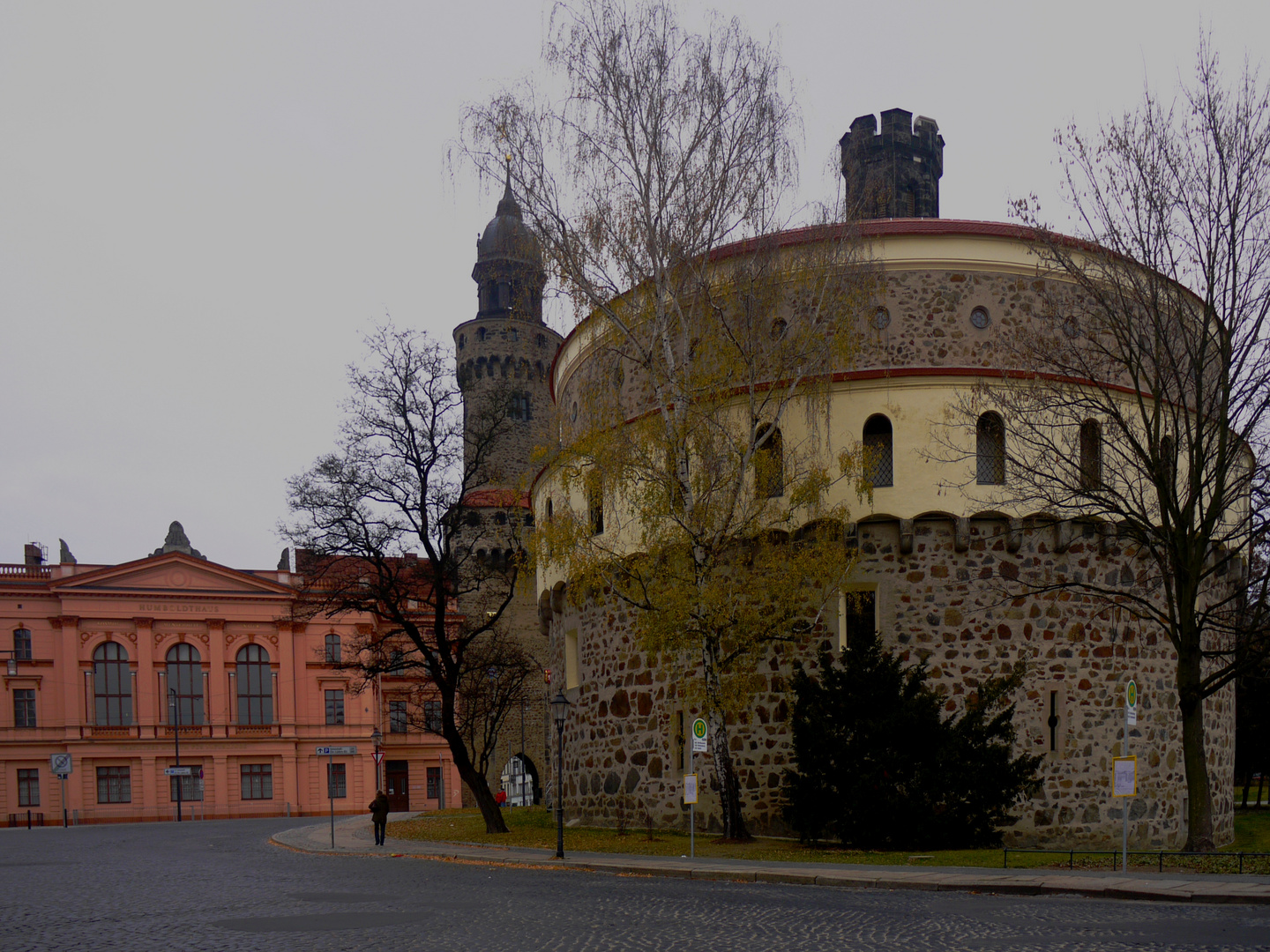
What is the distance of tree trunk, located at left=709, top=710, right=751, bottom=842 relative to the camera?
69.2ft

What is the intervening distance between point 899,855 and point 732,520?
240 inches

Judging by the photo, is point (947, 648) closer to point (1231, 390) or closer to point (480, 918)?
point (1231, 390)

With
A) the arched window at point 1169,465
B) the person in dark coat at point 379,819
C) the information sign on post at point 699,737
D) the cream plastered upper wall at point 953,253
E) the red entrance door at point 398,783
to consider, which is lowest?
the red entrance door at point 398,783

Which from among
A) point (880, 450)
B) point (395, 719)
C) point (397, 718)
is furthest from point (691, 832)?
point (395, 719)

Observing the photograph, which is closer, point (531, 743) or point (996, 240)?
point (996, 240)

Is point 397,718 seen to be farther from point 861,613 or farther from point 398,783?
point 861,613

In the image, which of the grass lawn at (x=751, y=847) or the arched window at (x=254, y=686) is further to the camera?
the arched window at (x=254, y=686)

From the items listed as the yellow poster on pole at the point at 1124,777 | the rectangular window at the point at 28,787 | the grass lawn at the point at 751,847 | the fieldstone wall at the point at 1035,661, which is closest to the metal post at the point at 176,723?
the rectangular window at the point at 28,787

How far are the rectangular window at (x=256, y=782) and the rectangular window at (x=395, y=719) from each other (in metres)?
6.76

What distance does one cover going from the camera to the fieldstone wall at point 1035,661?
21.8 meters

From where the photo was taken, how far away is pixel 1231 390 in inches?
767

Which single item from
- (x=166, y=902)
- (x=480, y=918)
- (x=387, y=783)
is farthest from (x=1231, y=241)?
(x=387, y=783)

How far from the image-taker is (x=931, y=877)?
15516 millimetres

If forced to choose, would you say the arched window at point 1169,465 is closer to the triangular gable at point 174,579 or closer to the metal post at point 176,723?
the triangular gable at point 174,579
